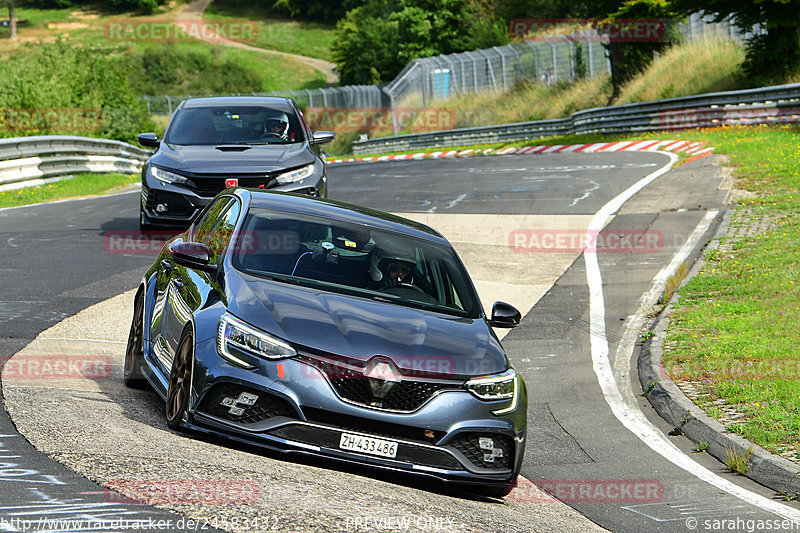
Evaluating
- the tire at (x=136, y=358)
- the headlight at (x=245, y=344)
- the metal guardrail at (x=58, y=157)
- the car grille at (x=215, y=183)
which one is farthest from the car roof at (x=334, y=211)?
the metal guardrail at (x=58, y=157)

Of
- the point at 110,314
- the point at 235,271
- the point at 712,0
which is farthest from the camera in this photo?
the point at 712,0

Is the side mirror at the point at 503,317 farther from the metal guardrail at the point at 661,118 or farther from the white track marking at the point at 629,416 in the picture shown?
the metal guardrail at the point at 661,118

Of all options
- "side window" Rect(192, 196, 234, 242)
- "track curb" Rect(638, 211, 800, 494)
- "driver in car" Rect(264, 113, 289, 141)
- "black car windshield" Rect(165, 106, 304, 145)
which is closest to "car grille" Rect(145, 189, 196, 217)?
"black car windshield" Rect(165, 106, 304, 145)

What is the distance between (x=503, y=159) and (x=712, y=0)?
31.3 feet

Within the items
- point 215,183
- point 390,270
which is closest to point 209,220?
point 390,270

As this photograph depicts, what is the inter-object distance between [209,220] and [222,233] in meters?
0.76

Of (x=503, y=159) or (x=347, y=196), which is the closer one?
(x=347, y=196)

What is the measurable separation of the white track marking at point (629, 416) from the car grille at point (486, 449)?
1841mm

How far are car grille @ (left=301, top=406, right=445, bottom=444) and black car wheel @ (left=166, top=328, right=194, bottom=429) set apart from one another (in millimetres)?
819

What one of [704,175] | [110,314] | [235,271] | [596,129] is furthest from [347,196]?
[596,129]

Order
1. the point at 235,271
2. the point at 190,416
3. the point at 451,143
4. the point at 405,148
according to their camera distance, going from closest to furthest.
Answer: the point at 190,416, the point at 235,271, the point at 451,143, the point at 405,148

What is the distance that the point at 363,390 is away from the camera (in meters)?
6.07

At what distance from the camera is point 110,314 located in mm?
10773

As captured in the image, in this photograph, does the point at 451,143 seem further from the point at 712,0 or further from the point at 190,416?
the point at 190,416
